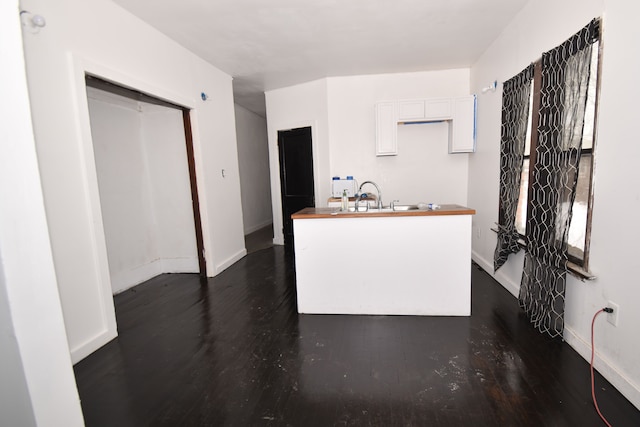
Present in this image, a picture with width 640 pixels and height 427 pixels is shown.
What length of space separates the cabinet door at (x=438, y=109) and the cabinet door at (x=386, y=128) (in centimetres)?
44

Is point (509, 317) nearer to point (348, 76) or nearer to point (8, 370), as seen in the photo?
point (8, 370)

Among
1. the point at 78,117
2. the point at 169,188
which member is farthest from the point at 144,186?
the point at 78,117

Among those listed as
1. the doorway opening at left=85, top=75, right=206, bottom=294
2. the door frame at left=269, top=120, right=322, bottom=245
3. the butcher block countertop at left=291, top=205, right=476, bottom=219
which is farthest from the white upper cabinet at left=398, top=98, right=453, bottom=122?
the doorway opening at left=85, top=75, right=206, bottom=294

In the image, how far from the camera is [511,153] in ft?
9.20

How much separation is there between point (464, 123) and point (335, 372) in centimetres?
357

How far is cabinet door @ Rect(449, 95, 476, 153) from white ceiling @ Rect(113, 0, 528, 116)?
58 centimetres

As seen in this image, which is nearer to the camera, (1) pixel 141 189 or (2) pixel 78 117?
(2) pixel 78 117

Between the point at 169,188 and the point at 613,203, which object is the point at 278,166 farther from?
the point at 613,203

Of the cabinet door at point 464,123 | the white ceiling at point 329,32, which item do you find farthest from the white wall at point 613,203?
the cabinet door at point 464,123

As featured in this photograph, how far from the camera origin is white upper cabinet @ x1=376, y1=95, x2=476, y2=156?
395 centimetres

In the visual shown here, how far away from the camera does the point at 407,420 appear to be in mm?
1479

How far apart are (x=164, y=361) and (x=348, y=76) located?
4226 millimetres

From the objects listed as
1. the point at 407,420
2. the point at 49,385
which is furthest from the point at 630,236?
the point at 49,385

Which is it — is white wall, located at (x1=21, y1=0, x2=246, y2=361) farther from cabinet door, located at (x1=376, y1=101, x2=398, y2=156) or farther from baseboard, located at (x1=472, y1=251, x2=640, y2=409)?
baseboard, located at (x1=472, y1=251, x2=640, y2=409)
